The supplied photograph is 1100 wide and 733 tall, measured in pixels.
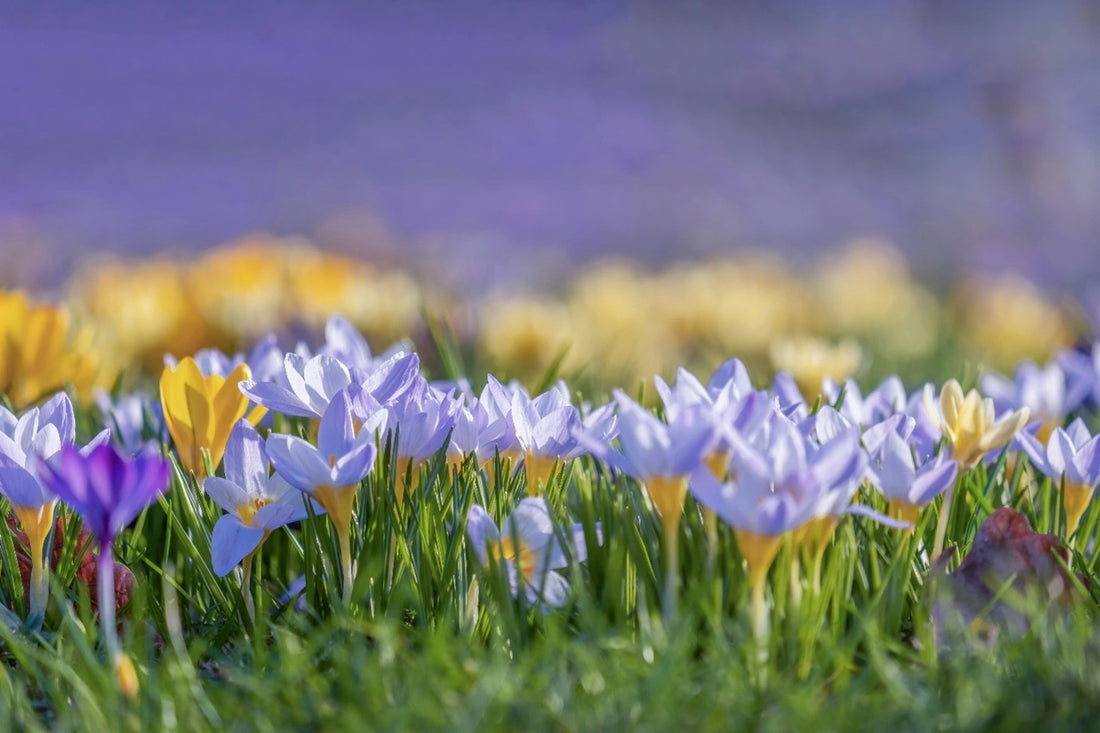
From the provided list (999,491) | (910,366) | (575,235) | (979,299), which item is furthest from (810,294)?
(575,235)

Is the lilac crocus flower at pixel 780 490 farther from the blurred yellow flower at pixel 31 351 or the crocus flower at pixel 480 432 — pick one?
the blurred yellow flower at pixel 31 351

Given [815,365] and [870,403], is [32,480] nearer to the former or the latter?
[870,403]

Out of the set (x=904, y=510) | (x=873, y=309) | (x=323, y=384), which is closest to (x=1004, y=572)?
(x=904, y=510)

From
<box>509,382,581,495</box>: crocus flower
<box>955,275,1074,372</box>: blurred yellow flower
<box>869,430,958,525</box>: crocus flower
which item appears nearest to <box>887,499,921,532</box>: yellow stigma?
<box>869,430,958,525</box>: crocus flower

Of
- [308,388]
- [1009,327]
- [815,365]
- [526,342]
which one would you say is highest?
[308,388]

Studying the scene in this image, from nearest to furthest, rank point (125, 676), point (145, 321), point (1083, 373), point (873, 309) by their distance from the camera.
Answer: point (125, 676)
point (1083, 373)
point (145, 321)
point (873, 309)

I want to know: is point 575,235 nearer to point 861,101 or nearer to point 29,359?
point 861,101
